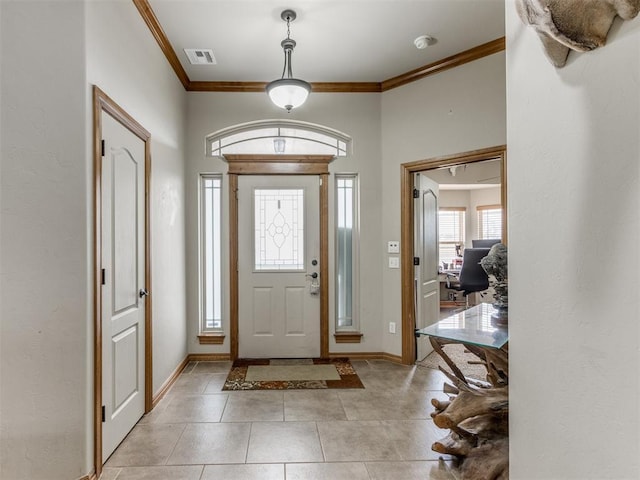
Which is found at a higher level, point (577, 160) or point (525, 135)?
point (525, 135)

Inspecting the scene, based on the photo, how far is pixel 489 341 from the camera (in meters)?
1.67

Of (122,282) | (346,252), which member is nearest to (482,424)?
(346,252)

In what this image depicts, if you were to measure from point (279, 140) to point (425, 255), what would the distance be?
6.70 ft

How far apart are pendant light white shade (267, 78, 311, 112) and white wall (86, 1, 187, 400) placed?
95cm

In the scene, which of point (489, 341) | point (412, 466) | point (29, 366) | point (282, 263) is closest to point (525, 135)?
point (489, 341)

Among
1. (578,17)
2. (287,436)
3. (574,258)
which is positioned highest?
(578,17)

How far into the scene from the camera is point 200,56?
11.0 ft

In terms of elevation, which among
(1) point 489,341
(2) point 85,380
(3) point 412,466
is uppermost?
(1) point 489,341

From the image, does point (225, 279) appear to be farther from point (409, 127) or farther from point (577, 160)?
point (577, 160)

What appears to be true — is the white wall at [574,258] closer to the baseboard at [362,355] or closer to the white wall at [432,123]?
the white wall at [432,123]

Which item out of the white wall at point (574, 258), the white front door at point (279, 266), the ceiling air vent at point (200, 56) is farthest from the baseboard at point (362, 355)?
the ceiling air vent at point (200, 56)

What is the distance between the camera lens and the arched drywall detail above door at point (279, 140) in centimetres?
402

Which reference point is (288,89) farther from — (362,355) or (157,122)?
(362,355)

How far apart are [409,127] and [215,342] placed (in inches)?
120
